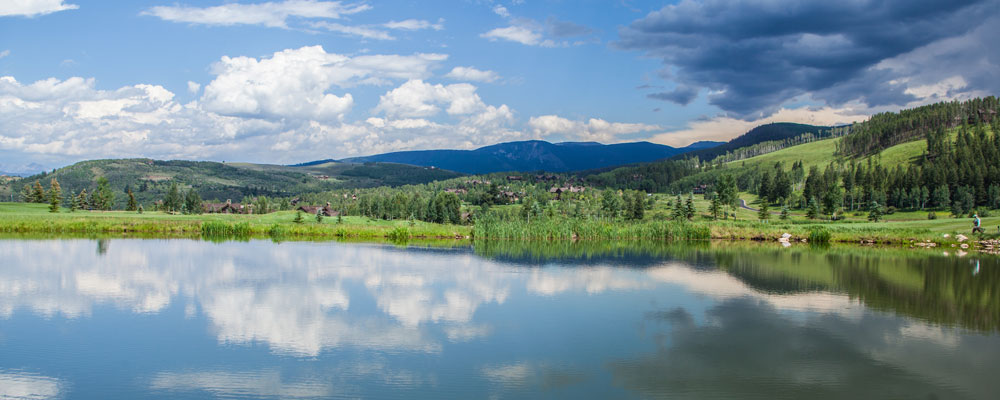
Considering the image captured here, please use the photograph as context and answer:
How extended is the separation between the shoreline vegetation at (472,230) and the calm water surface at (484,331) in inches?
945

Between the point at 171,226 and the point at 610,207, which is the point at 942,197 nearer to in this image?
the point at 610,207

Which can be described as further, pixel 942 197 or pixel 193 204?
pixel 193 204

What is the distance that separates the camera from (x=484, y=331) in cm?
1814

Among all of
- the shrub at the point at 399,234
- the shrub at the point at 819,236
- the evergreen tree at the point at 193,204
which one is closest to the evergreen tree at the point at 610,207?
the shrub at the point at 819,236

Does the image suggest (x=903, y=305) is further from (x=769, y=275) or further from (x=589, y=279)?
(x=589, y=279)

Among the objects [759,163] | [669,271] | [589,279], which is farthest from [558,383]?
[759,163]

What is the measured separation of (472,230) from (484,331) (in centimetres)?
4675

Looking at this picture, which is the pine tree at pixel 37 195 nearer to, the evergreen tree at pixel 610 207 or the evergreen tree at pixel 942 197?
the evergreen tree at pixel 610 207

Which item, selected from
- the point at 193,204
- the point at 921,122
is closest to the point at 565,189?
the point at 193,204

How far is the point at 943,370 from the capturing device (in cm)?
1444

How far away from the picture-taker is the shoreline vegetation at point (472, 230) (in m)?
55.4

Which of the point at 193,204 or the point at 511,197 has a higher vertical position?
the point at 511,197

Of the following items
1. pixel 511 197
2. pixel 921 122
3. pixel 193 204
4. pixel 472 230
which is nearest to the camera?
pixel 472 230

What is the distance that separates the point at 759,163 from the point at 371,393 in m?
203
